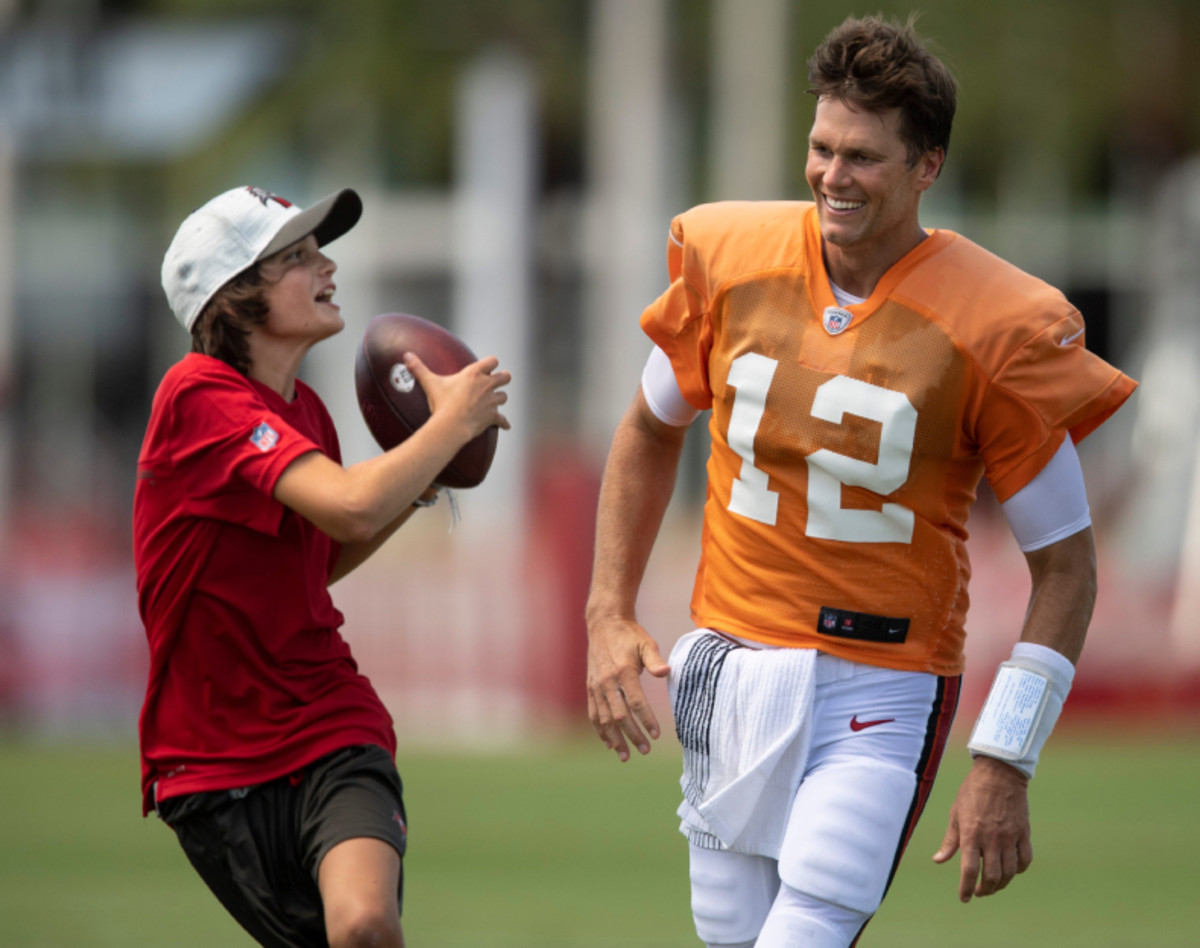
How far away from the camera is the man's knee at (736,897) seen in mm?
3751

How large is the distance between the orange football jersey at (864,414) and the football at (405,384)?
652 millimetres

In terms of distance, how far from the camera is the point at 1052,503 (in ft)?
11.7

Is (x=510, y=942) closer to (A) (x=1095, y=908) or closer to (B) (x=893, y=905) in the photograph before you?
(B) (x=893, y=905)

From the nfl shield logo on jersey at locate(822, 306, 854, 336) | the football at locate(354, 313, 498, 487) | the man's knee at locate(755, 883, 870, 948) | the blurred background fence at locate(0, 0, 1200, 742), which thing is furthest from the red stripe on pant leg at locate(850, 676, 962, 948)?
the blurred background fence at locate(0, 0, 1200, 742)

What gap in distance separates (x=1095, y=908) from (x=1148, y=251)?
1634 cm

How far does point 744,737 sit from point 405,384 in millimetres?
1211

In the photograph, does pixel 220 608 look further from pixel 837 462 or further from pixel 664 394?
pixel 837 462

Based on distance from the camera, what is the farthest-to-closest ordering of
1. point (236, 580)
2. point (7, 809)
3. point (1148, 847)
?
1. point (7, 809)
2. point (1148, 847)
3. point (236, 580)

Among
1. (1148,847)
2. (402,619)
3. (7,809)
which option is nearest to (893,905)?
(1148,847)

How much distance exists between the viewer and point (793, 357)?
12.1 feet

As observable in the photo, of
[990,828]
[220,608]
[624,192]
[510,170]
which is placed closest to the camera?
[990,828]

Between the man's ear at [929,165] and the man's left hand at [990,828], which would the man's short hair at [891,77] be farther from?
the man's left hand at [990,828]

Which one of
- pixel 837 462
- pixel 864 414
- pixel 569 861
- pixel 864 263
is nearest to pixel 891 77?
pixel 864 263

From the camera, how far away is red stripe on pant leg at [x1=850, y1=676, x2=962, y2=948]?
3.72 m
